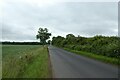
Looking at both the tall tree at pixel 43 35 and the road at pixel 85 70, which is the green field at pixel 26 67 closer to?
the road at pixel 85 70

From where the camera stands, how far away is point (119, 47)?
78.1 feet

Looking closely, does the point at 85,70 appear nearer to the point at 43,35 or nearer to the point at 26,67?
the point at 26,67

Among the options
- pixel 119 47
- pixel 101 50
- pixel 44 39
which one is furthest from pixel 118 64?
pixel 44 39

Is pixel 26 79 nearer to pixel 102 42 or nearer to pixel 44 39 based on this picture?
pixel 102 42

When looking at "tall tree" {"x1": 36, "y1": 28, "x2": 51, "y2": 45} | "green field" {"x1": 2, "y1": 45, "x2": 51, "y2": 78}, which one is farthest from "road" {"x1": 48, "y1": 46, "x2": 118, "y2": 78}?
"tall tree" {"x1": 36, "y1": 28, "x2": 51, "y2": 45}

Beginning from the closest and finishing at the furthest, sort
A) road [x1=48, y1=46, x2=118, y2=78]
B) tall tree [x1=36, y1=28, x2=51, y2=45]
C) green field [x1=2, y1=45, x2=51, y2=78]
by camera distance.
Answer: road [x1=48, y1=46, x2=118, y2=78], green field [x1=2, y1=45, x2=51, y2=78], tall tree [x1=36, y1=28, x2=51, y2=45]

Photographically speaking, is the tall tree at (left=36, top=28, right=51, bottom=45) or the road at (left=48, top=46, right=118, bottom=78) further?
the tall tree at (left=36, top=28, right=51, bottom=45)

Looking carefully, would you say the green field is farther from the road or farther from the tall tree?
the tall tree

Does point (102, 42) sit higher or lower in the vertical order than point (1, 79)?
higher

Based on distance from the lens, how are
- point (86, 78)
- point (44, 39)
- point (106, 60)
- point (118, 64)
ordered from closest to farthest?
1. point (86, 78)
2. point (118, 64)
3. point (106, 60)
4. point (44, 39)

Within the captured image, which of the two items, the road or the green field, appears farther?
the green field

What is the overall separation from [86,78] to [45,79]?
79.8 inches

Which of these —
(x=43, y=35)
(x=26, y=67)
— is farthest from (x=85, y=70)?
(x=43, y=35)

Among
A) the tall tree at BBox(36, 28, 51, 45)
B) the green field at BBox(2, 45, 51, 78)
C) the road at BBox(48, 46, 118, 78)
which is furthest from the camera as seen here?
the tall tree at BBox(36, 28, 51, 45)
